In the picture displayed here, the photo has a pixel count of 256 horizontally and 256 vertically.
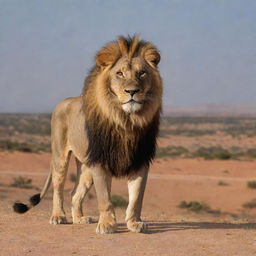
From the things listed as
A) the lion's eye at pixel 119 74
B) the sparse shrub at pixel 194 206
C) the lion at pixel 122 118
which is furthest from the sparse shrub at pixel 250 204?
the lion's eye at pixel 119 74

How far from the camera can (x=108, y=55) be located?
26.6 feet

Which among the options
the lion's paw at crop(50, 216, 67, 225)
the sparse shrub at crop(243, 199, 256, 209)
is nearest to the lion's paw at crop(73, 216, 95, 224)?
the lion's paw at crop(50, 216, 67, 225)

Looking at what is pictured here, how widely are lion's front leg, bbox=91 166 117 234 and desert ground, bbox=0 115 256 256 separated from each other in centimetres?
15

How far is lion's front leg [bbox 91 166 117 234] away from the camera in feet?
26.6

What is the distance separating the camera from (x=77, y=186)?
32.3 feet

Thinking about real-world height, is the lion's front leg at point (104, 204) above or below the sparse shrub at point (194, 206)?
above

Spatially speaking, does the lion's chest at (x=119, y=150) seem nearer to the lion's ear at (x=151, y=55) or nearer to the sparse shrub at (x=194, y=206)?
the lion's ear at (x=151, y=55)

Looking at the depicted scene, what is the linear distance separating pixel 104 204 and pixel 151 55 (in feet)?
6.38

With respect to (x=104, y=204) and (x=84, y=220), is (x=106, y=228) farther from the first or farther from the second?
(x=84, y=220)

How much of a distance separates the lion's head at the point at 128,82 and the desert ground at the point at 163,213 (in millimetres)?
1527

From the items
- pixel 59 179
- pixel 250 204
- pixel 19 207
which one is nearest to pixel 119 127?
pixel 59 179

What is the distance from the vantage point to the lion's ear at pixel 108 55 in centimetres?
809

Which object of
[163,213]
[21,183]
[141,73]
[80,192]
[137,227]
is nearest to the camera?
[141,73]

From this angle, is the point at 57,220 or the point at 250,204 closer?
the point at 57,220
